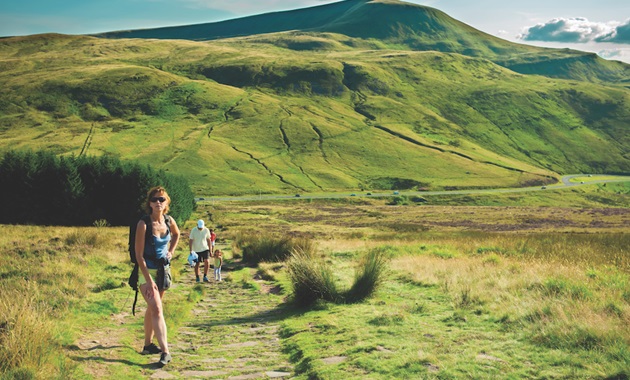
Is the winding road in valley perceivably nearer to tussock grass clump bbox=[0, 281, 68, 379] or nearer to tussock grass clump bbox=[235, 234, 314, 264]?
tussock grass clump bbox=[235, 234, 314, 264]

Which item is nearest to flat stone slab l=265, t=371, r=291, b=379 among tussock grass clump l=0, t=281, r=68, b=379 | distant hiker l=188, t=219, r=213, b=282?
tussock grass clump l=0, t=281, r=68, b=379

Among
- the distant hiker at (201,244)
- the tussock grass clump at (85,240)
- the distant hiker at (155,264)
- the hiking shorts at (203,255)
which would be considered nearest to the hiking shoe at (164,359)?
the distant hiker at (155,264)

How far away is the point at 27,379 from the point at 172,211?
5720 cm

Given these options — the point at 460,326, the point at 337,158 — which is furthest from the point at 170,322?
the point at 337,158

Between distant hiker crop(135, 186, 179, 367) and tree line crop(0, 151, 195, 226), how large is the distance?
49190 millimetres

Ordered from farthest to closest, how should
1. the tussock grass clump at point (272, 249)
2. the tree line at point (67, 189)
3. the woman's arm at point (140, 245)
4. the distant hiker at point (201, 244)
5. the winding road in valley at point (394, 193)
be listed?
1. the winding road in valley at point (394, 193)
2. the tree line at point (67, 189)
3. the tussock grass clump at point (272, 249)
4. the distant hiker at point (201, 244)
5. the woman's arm at point (140, 245)

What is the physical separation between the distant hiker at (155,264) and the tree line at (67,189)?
49.2 m

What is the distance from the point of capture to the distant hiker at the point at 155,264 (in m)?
8.53

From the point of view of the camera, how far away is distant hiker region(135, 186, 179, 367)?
28.0 ft

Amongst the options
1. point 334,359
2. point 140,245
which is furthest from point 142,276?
point 334,359

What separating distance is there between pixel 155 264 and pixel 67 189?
53108 mm

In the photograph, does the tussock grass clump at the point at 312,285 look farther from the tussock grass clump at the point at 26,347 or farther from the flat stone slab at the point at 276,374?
the tussock grass clump at the point at 26,347

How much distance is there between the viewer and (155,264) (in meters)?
8.85

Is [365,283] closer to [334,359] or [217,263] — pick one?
[334,359]
